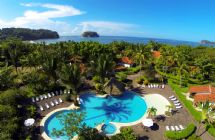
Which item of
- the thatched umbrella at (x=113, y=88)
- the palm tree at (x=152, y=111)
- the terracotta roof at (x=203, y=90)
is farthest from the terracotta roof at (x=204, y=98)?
the thatched umbrella at (x=113, y=88)

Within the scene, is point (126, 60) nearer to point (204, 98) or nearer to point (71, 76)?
point (204, 98)

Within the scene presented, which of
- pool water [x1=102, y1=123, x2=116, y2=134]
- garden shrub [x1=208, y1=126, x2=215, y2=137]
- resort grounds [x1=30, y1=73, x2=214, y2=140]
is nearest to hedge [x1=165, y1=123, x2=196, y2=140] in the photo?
resort grounds [x1=30, y1=73, x2=214, y2=140]

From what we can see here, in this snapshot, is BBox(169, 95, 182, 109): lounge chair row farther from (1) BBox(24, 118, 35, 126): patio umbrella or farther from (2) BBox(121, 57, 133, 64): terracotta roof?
(2) BBox(121, 57, 133, 64): terracotta roof

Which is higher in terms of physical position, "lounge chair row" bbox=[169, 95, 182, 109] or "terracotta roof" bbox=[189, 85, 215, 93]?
"terracotta roof" bbox=[189, 85, 215, 93]

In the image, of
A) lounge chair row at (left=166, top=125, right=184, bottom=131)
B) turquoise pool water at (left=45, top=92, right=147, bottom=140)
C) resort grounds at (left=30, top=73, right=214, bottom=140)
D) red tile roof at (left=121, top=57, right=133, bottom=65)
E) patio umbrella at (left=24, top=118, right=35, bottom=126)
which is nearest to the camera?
resort grounds at (left=30, top=73, right=214, bottom=140)

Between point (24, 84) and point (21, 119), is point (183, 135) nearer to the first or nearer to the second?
point (21, 119)

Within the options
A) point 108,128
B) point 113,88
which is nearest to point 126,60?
point 113,88

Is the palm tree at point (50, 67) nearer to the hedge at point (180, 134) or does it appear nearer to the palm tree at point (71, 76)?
the palm tree at point (71, 76)
